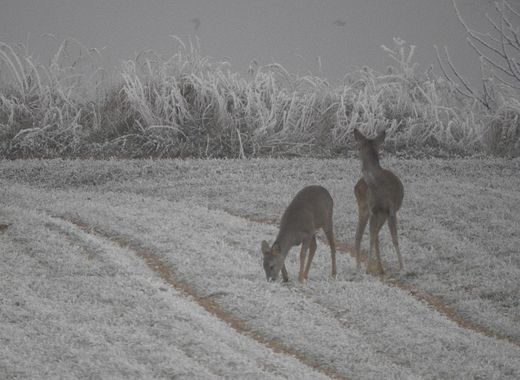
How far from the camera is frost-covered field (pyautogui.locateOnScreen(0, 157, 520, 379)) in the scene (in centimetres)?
488

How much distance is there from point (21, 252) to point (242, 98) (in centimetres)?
672

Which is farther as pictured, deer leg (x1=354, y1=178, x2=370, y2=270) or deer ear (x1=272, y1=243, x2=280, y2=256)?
deer leg (x1=354, y1=178, x2=370, y2=270)

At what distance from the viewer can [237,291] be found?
19.6 feet

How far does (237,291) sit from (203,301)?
0.98 feet

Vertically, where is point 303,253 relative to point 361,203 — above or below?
below

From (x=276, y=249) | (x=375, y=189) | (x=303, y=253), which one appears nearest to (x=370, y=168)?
(x=375, y=189)

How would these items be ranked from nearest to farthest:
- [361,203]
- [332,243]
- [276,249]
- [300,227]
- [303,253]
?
1. [276,249]
2. [300,227]
3. [303,253]
4. [332,243]
5. [361,203]

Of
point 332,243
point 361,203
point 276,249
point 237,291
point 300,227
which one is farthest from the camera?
point 361,203

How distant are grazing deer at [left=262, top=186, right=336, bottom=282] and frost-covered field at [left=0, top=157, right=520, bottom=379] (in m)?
0.34

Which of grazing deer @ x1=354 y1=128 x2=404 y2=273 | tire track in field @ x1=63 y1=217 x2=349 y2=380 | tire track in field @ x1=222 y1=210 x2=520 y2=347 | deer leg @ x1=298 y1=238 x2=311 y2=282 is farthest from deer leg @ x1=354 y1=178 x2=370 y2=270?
tire track in field @ x1=63 y1=217 x2=349 y2=380

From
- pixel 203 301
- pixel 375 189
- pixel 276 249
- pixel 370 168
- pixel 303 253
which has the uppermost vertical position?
pixel 370 168

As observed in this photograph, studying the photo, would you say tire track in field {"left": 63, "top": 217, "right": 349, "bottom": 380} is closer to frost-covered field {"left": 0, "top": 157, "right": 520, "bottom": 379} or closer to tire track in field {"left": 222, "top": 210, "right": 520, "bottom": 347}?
frost-covered field {"left": 0, "top": 157, "right": 520, "bottom": 379}

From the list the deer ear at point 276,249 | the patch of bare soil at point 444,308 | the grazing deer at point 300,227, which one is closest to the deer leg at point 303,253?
the grazing deer at point 300,227

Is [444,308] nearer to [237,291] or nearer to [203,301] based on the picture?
[237,291]
